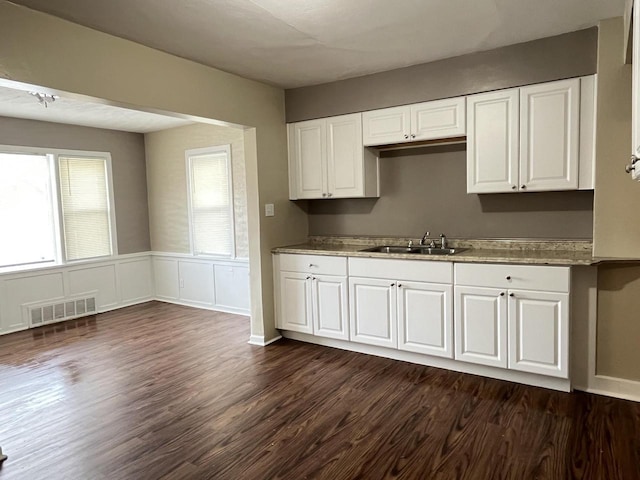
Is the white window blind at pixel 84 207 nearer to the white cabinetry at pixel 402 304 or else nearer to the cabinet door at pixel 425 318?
the white cabinetry at pixel 402 304

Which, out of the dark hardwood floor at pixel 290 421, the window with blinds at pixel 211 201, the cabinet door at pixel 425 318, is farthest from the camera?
the window with blinds at pixel 211 201

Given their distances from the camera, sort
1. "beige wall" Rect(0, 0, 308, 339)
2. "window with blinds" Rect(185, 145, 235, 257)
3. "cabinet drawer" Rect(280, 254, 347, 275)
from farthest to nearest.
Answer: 1. "window with blinds" Rect(185, 145, 235, 257)
2. "cabinet drawer" Rect(280, 254, 347, 275)
3. "beige wall" Rect(0, 0, 308, 339)

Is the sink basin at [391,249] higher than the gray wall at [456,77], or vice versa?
the gray wall at [456,77]

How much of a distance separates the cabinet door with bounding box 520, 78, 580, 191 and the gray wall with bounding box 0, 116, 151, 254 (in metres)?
5.05

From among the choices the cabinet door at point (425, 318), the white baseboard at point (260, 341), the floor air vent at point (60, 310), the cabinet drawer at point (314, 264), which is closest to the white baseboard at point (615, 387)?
the cabinet door at point (425, 318)

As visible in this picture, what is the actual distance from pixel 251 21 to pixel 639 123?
210 cm

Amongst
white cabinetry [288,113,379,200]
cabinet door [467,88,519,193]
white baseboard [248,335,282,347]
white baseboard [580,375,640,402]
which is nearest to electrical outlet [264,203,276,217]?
white cabinetry [288,113,379,200]

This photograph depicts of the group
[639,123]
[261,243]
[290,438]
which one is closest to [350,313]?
[261,243]

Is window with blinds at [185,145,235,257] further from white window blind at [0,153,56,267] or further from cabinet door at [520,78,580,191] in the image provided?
cabinet door at [520,78,580,191]

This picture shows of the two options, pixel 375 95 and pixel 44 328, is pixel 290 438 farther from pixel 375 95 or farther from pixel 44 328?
pixel 44 328

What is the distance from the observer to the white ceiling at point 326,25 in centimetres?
238

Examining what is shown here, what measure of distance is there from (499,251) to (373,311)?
1.12m

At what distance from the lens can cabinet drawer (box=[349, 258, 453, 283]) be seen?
3188 millimetres

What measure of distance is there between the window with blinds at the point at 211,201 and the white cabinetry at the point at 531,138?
9.86 feet
